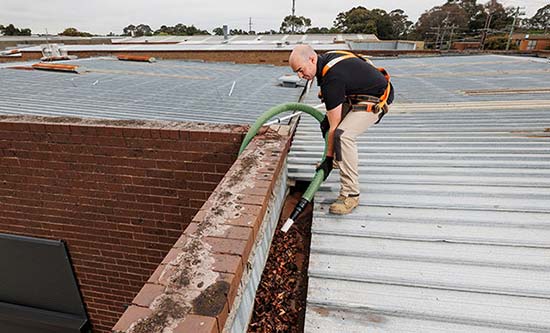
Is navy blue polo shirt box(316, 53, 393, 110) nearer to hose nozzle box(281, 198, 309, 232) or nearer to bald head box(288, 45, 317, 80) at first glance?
bald head box(288, 45, 317, 80)

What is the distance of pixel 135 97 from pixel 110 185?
281cm

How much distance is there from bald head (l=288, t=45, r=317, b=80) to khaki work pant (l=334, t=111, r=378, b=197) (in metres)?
0.50

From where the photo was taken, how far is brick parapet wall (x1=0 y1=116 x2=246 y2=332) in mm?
3053

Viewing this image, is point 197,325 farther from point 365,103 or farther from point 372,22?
point 372,22

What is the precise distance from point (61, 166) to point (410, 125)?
452 cm

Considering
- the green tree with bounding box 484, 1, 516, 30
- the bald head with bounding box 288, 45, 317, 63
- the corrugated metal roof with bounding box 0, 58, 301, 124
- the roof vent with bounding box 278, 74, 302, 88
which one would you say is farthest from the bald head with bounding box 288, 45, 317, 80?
the green tree with bounding box 484, 1, 516, 30

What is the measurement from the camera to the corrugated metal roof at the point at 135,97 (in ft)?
14.8

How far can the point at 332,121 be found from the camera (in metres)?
2.41

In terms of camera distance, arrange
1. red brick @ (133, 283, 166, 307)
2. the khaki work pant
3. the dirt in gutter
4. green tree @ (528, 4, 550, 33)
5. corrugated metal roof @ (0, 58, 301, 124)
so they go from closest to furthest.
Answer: red brick @ (133, 283, 166, 307) → the dirt in gutter → the khaki work pant → corrugated metal roof @ (0, 58, 301, 124) → green tree @ (528, 4, 550, 33)

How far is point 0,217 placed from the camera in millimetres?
4027

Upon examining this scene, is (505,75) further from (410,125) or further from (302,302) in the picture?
(302,302)

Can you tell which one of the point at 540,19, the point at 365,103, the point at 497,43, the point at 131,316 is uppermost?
the point at 540,19

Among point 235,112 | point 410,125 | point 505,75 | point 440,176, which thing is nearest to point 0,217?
point 235,112

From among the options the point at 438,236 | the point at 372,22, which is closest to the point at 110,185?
the point at 438,236
